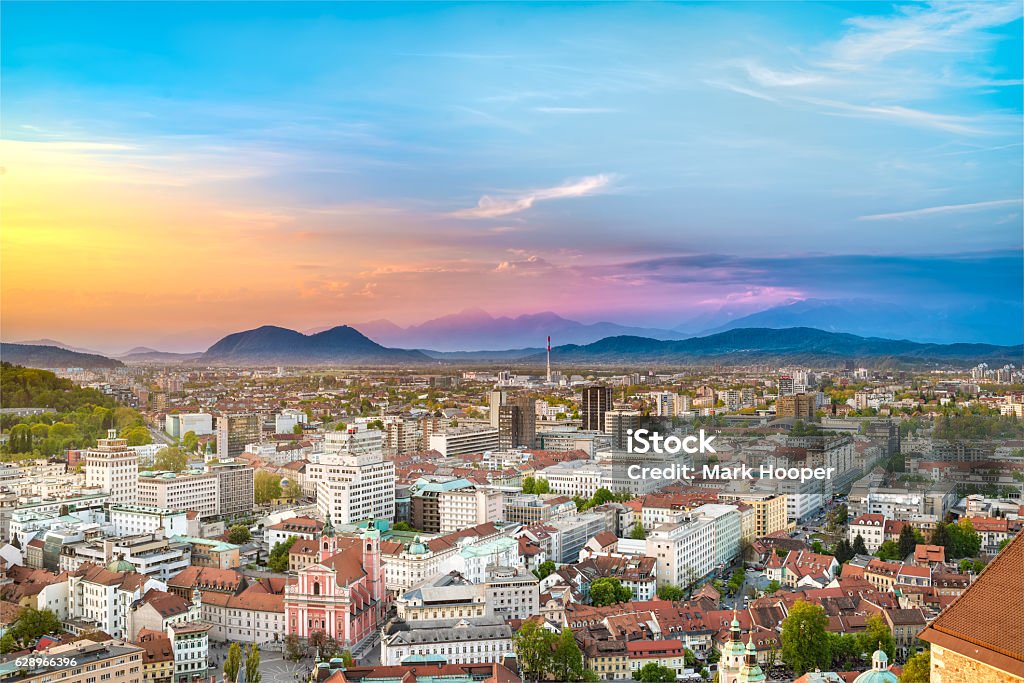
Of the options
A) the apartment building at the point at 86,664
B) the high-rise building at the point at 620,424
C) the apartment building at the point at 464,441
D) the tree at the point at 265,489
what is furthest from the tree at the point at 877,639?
the apartment building at the point at 464,441

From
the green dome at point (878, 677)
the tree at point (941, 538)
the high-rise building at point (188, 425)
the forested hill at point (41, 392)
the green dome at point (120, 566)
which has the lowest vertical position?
the tree at point (941, 538)

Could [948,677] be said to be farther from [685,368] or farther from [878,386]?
[685,368]

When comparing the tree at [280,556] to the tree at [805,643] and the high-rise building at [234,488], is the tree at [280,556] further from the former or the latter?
the tree at [805,643]

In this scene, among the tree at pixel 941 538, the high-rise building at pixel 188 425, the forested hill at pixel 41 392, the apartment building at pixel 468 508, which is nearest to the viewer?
the tree at pixel 941 538

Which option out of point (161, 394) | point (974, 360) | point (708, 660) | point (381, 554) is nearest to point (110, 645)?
point (381, 554)

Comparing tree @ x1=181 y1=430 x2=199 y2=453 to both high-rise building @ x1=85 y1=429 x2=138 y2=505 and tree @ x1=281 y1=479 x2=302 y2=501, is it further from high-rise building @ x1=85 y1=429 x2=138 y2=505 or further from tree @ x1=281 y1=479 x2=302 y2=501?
high-rise building @ x1=85 y1=429 x2=138 y2=505

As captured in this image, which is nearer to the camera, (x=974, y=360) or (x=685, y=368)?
(x=974, y=360)

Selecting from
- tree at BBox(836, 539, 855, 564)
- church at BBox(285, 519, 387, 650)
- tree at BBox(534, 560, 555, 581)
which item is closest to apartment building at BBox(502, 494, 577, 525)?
tree at BBox(534, 560, 555, 581)

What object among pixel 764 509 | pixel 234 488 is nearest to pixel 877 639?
pixel 764 509
